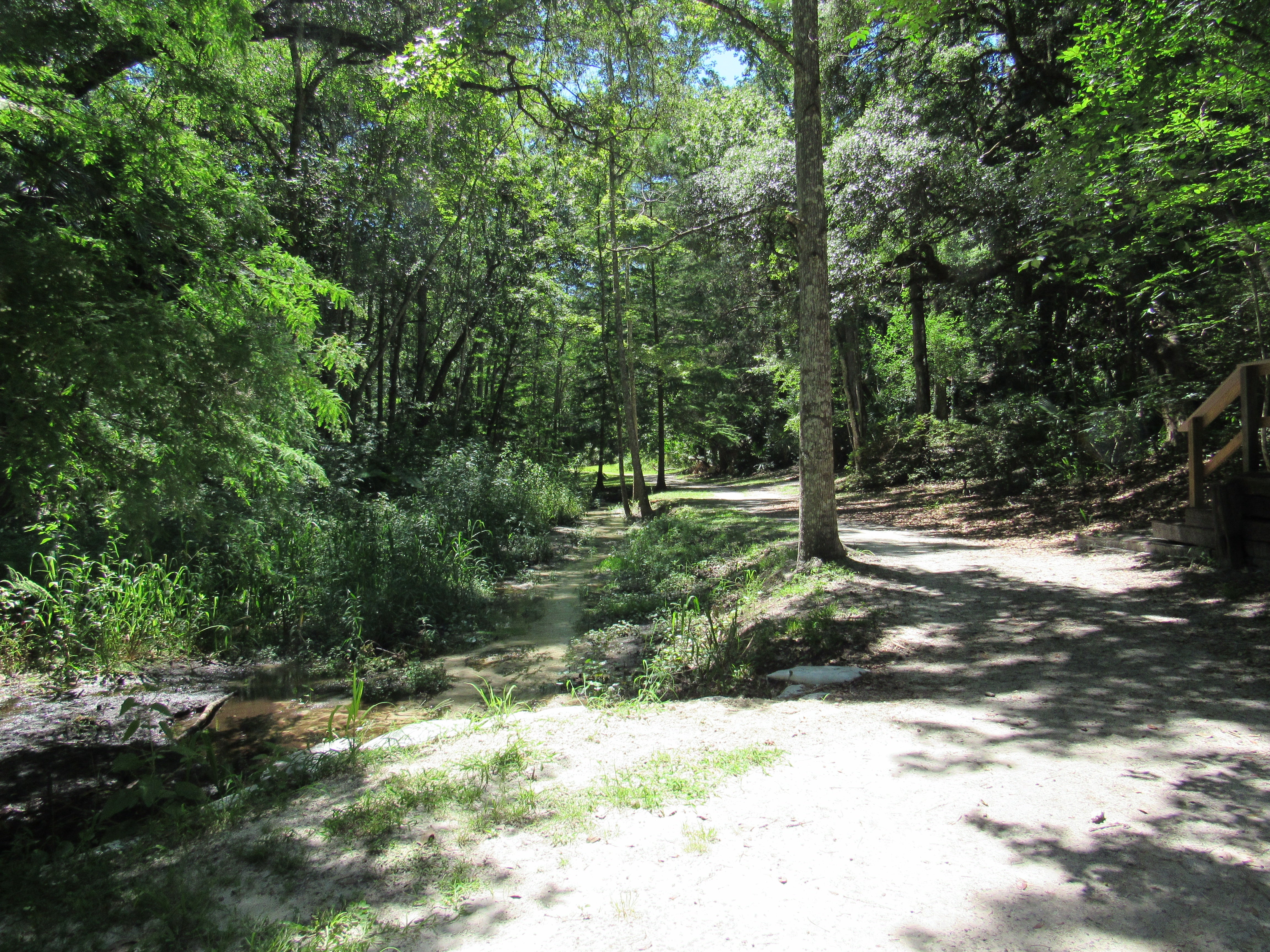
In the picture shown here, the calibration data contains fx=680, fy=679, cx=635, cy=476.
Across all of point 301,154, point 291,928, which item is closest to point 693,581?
point 291,928

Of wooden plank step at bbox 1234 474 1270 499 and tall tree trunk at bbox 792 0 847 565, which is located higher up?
tall tree trunk at bbox 792 0 847 565

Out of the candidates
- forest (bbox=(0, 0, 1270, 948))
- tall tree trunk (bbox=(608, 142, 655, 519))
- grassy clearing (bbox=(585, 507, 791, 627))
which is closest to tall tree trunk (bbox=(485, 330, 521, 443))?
forest (bbox=(0, 0, 1270, 948))

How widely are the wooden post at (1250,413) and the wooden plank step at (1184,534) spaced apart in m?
0.70

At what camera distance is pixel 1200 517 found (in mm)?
6715

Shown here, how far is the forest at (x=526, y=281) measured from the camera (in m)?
3.47

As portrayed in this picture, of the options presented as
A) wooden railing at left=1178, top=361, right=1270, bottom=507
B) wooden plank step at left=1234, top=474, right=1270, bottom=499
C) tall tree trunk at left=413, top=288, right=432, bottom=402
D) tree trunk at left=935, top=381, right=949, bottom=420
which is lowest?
wooden plank step at left=1234, top=474, right=1270, bottom=499

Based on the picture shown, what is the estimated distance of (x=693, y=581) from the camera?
9.72 m

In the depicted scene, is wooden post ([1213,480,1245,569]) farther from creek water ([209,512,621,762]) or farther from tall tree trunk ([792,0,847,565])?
creek water ([209,512,621,762])

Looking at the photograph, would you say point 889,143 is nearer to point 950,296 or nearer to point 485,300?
point 950,296

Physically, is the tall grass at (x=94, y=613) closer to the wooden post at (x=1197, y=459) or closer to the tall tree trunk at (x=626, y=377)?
the wooden post at (x=1197, y=459)

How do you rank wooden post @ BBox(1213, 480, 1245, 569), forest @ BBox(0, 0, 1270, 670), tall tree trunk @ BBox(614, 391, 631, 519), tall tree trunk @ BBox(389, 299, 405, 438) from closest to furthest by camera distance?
1. forest @ BBox(0, 0, 1270, 670)
2. wooden post @ BBox(1213, 480, 1245, 569)
3. tall tree trunk @ BBox(389, 299, 405, 438)
4. tall tree trunk @ BBox(614, 391, 631, 519)

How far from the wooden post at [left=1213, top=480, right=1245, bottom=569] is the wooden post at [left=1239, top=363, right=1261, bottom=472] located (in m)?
0.25

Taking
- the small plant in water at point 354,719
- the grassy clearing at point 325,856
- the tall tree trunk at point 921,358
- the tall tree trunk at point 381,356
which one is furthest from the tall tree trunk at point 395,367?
the grassy clearing at point 325,856

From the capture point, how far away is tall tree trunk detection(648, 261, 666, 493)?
24.2 m
